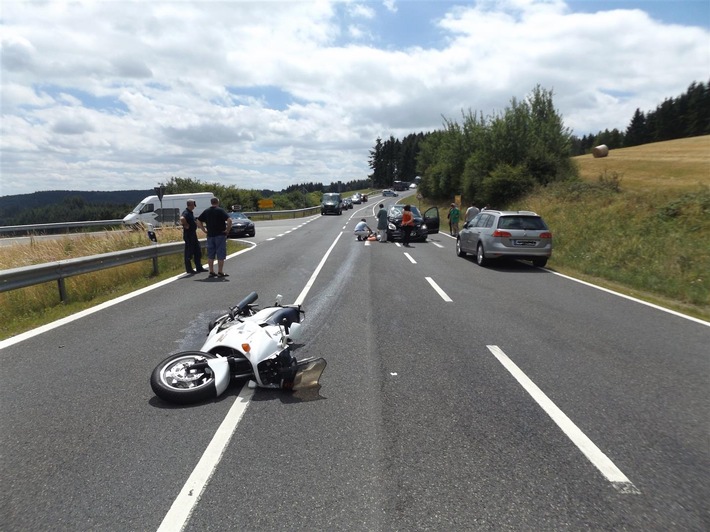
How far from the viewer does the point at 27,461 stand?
335 centimetres

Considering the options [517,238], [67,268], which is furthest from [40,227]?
[517,238]

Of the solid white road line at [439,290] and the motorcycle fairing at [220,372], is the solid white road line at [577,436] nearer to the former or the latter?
the motorcycle fairing at [220,372]

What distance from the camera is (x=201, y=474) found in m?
3.14

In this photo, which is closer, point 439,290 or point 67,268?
point 67,268

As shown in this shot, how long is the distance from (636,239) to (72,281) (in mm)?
16783

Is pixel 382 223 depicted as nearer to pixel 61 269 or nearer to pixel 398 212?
pixel 398 212

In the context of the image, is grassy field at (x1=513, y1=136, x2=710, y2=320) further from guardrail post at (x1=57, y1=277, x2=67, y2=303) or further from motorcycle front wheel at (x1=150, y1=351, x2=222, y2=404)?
guardrail post at (x1=57, y1=277, x2=67, y2=303)

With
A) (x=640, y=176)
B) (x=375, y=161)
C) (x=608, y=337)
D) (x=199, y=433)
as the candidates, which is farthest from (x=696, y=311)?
(x=375, y=161)

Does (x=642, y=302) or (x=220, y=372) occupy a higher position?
(x=220, y=372)

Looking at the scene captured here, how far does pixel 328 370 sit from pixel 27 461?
2.74 m

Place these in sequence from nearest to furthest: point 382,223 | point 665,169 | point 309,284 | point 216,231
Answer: point 309,284 < point 216,231 < point 382,223 < point 665,169

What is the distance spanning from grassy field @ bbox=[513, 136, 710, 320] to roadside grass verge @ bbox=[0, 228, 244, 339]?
1131 cm

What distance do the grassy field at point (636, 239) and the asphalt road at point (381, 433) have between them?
4124 mm

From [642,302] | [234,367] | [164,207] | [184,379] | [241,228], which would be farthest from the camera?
[164,207]
